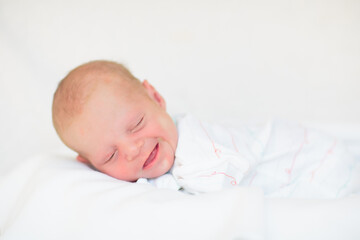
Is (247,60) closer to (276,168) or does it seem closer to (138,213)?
(276,168)

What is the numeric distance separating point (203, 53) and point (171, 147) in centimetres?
65

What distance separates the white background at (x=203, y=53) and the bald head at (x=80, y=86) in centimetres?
50

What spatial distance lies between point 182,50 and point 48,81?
596mm

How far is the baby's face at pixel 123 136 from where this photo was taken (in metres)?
0.96

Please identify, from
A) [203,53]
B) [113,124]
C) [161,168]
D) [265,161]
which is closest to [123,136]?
[113,124]

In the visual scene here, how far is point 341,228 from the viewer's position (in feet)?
2.17

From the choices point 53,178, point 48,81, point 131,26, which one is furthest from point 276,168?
point 48,81

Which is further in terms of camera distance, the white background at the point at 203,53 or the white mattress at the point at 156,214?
the white background at the point at 203,53

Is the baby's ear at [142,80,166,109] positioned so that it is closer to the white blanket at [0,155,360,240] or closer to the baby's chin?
the baby's chin

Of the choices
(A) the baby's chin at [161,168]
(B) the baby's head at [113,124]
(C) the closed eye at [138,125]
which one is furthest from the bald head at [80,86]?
(A) the baby's chin at [161,168]

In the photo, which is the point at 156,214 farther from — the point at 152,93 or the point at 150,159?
the point at 152,93

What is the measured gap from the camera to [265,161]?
114 cm

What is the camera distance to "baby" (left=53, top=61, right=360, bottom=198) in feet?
3.15

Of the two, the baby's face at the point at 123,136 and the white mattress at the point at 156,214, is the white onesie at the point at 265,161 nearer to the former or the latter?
the baby's face at the point at 123,136
